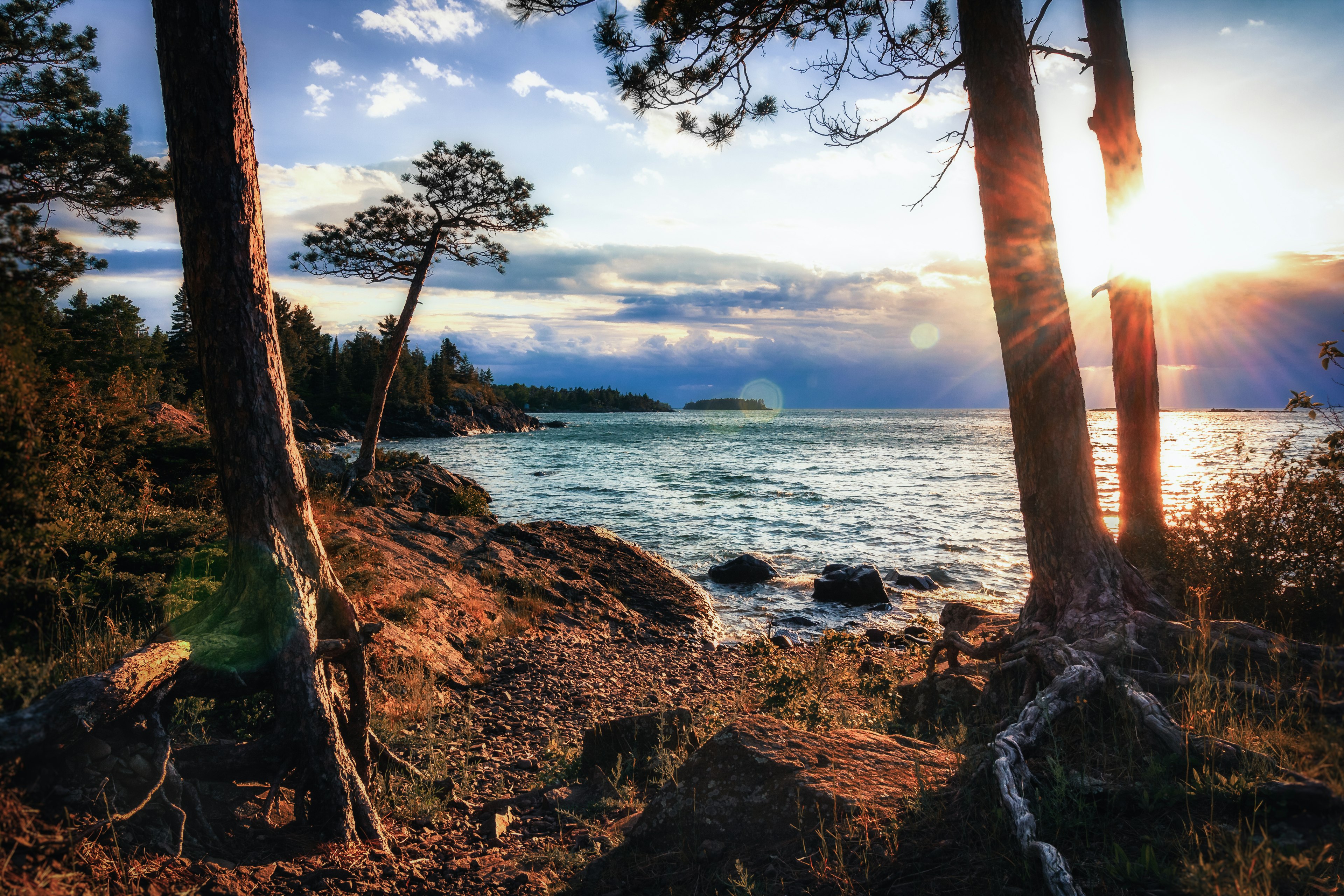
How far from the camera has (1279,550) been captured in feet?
19.4

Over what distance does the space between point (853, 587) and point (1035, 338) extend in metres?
10.0

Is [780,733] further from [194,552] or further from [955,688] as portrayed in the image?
[194,552]

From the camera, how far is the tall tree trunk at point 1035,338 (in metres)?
5.13

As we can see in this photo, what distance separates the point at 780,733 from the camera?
3703 mm

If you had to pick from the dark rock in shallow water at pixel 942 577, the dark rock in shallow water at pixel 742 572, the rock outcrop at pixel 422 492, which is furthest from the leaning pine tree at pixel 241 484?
the dark rock in shallow water at pixel 942 577

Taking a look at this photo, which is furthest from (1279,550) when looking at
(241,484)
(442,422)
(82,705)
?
(442,422)

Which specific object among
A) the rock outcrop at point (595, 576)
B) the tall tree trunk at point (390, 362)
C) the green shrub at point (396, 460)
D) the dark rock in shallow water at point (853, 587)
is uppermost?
the tall tree trunk at point (390, 362)

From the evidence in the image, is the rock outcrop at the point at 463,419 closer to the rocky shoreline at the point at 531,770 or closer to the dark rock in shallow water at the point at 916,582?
the dark rock in shallow water at the point at 916,582

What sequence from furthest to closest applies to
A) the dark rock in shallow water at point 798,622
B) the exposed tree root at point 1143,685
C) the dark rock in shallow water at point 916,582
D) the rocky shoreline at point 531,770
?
the dark rock in shallow water at point 916,582 < the dark rock in shallow water at point 798,622 < the rocky shoreline at point 531,770 < the exposed tree root at point 1143,685

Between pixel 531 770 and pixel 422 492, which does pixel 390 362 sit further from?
pixel 531 770

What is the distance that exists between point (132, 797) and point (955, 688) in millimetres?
5669

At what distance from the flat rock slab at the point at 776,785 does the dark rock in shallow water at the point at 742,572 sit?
12.0m

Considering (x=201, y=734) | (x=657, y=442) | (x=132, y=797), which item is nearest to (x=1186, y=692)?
(x=132, y=797)

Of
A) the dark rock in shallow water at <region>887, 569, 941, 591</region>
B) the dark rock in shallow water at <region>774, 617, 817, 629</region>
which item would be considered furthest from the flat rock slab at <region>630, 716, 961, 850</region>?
the dark rock in shallow water at <region>887, 569, 941, 591</region>
